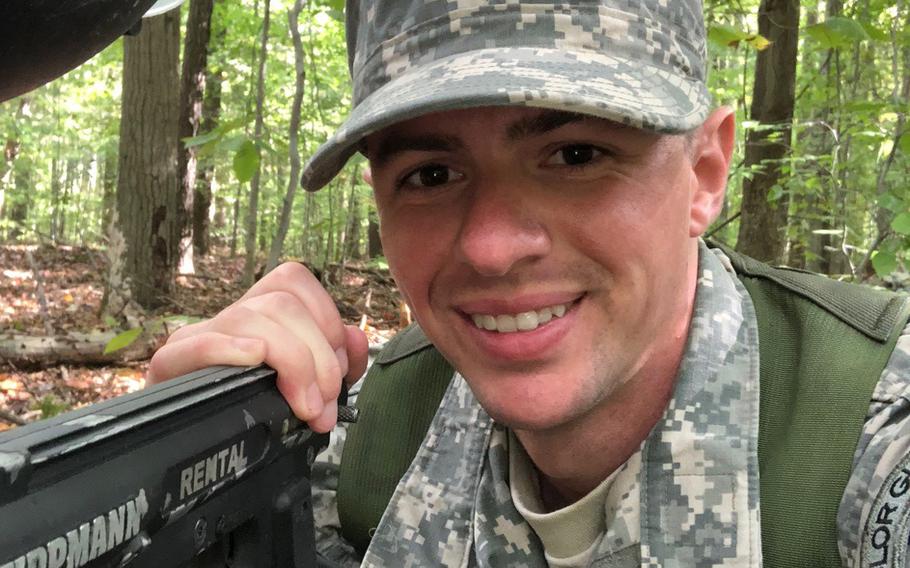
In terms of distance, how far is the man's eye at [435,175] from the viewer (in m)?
1.57

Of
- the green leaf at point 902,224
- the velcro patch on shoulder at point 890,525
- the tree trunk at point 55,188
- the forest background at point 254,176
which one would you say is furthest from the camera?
the tree trunk at point 55,188

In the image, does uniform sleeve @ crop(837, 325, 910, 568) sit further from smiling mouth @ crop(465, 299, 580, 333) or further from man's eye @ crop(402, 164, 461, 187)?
man's eye @ crop(402, 164, 461, 187)

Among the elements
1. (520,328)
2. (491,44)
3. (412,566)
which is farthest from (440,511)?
(491,44)

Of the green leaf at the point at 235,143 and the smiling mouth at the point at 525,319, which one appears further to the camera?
the green leaf at the point at 235,143

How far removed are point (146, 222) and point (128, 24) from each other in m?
7.34

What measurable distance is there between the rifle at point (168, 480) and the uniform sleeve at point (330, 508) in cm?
52

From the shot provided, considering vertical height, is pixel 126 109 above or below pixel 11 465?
above

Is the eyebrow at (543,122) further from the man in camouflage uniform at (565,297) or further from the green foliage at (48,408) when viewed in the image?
the green foliage at (48,408)

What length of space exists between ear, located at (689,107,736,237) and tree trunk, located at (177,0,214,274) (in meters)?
8.71

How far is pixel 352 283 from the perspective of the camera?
367 inches

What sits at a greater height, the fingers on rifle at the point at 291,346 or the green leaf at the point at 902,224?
the green leaf at the point at 902,224

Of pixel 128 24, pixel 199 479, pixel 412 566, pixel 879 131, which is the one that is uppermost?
pixel 879 131

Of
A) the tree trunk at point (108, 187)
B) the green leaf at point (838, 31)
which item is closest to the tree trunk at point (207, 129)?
the tree trunk at point (108, 187)

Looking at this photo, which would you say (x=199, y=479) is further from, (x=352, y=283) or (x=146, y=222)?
(x=352, y=283)
